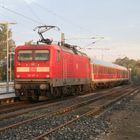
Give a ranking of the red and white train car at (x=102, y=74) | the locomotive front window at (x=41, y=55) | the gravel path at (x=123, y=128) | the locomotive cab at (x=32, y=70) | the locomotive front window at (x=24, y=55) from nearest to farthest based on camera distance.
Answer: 1. the gravel path at (x=123, y=128)
2. the locomotive cab at (x=32, y=70)
3. the locomotive front window at (x=41, y=55)
4. the locomotive front window at (x=24, y=55)
5. the red and white train car at (x=102, y=74)

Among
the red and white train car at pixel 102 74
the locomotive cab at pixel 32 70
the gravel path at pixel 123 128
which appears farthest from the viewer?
the red and white train car at pixel 102 74

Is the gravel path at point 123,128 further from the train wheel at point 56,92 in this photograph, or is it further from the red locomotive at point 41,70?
the train wheel at point 56,92

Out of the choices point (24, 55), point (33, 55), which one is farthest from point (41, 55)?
point (24, 55)

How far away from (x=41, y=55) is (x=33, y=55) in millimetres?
508

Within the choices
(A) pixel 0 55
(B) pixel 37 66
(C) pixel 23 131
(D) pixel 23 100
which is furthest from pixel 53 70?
(A) pixel 0 55

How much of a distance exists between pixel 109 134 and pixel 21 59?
14.3 m

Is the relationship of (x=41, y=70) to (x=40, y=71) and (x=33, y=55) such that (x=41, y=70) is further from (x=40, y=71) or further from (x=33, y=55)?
(x=33, y=55)

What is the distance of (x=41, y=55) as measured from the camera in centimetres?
2523

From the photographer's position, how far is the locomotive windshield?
25062mm

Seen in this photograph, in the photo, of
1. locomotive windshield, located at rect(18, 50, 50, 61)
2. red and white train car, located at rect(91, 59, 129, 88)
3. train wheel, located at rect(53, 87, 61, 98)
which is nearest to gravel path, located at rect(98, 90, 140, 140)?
locomotive windshield, located at rect(18, 50, 50, 61)

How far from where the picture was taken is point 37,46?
2550cm

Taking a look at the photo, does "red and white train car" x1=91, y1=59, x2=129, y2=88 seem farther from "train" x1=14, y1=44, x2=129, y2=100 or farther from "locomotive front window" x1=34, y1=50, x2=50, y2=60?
"locomotive front window" x1=34, y1=50, x2=50, y2=60

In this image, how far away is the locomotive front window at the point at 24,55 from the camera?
25422mm

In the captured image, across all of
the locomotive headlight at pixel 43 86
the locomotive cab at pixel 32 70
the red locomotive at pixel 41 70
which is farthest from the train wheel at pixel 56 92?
the locomotive headlight at pixel 43 86
